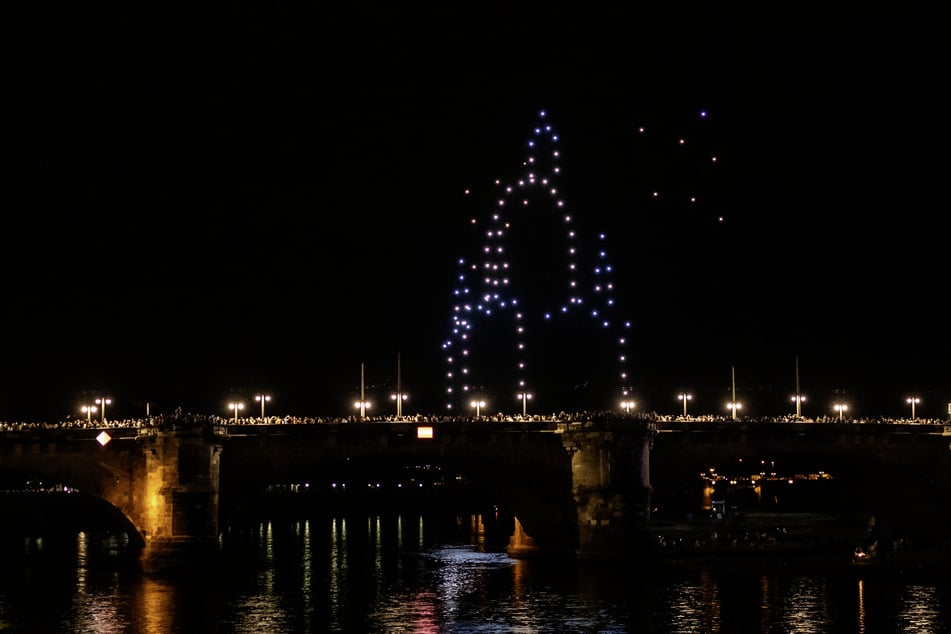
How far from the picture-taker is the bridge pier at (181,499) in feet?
283

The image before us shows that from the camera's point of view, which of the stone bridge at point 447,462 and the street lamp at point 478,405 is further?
the street lamp at point 478,405

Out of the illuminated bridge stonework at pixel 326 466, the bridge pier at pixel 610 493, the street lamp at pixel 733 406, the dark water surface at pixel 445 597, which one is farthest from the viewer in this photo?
the street lamp at pixel 733 406

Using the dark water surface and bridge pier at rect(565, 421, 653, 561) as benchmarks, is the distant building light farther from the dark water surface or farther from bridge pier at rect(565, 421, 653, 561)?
bridge pier at rect(565, 421, 653, 561)

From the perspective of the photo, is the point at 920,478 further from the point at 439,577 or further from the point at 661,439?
the point at 439,577

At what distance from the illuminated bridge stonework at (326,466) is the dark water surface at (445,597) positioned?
2469mm

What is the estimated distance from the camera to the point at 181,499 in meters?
86.4

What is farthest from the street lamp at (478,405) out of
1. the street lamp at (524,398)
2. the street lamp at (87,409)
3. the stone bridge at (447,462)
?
the street lamp at (87,409)

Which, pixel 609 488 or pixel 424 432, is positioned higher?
pixel 424 432

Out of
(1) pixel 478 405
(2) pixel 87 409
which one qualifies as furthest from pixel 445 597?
(2) pixel 87 409

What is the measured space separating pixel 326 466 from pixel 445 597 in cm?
1688

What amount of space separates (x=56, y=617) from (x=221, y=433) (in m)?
19.8

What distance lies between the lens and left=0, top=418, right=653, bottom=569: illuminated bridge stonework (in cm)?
8719

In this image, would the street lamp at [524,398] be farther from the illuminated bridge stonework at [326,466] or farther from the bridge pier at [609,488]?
the bridge pier at [609,488]

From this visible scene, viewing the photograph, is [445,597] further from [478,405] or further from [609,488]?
[478,405]
